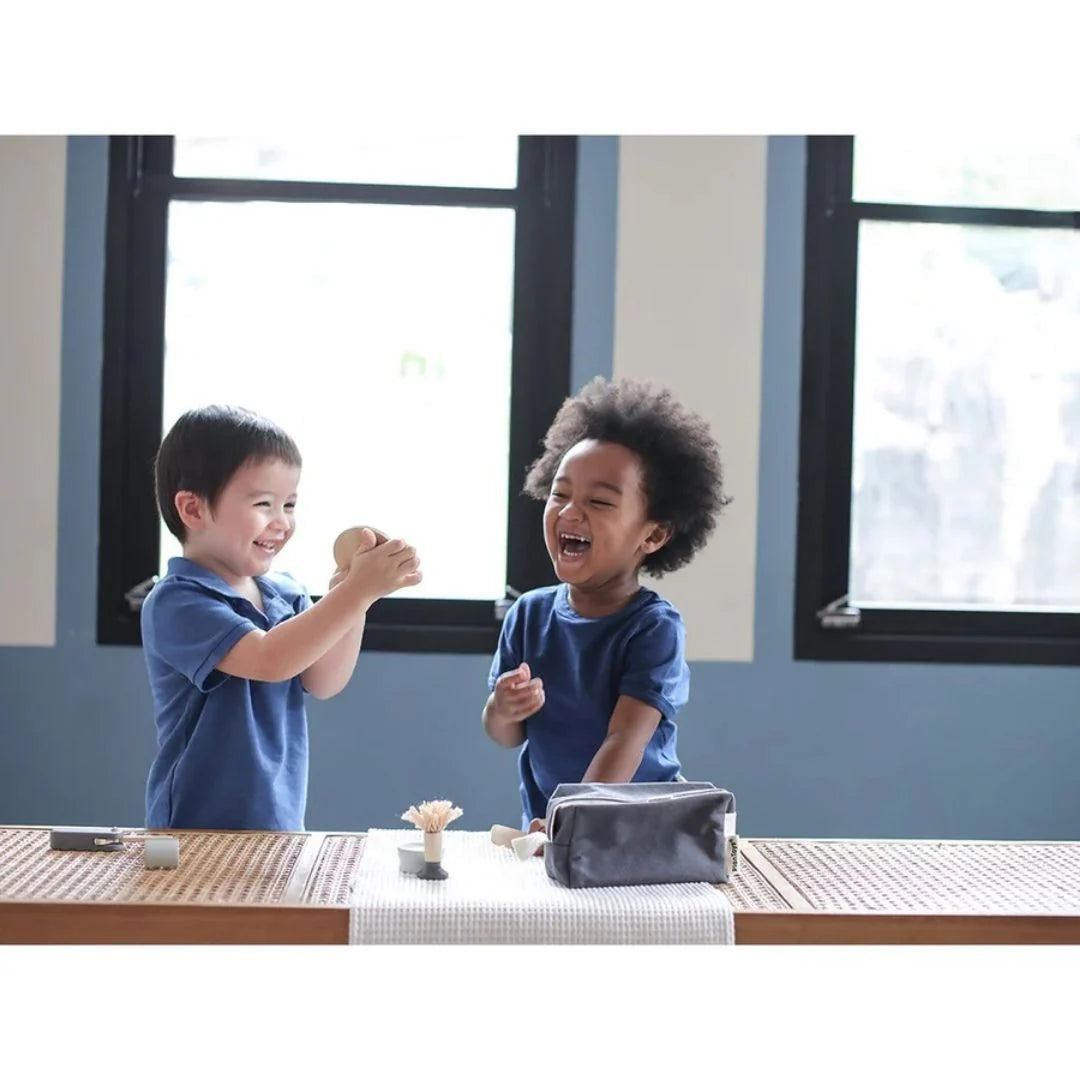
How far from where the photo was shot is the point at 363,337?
2.78m

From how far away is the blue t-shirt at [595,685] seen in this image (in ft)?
4.70

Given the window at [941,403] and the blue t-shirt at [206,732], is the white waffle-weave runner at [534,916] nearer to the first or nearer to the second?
the blue t-shirt at [206,732]

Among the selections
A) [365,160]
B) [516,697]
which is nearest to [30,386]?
[365,160]

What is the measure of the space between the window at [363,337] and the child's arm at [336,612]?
56.4 inches

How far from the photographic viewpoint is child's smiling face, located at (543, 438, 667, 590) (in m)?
1.51

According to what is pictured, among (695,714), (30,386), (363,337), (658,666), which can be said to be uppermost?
(363,337)

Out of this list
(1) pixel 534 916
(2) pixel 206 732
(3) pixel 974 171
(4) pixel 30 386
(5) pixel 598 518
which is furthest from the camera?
(3) pixel 974 171

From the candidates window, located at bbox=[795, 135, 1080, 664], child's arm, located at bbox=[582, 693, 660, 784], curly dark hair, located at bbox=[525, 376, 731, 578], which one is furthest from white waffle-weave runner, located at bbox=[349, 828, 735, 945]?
window, located at bbox=[795, 135, 1080, 664]

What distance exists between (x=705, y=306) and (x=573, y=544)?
136 cm

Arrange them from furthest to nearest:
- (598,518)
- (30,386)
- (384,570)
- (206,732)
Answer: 1. (30,386)
2. (598,518)
3. (206,732)
4. (384,570)

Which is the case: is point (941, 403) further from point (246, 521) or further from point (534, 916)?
point (534, 916)

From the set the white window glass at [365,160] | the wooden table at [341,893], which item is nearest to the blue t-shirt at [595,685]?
the wooden table at [341,893]

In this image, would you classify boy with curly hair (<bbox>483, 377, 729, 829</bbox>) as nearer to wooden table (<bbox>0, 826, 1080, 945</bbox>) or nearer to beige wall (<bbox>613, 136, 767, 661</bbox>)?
wooden table (<bbox>0, 826, 1080, 945</bbox>)

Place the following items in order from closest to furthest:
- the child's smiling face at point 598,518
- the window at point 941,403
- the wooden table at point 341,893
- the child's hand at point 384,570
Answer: the wooden table at point 341,893
the child's hand at point 384,570
the child's smiling face at point 598,518
the window at point 941,403
